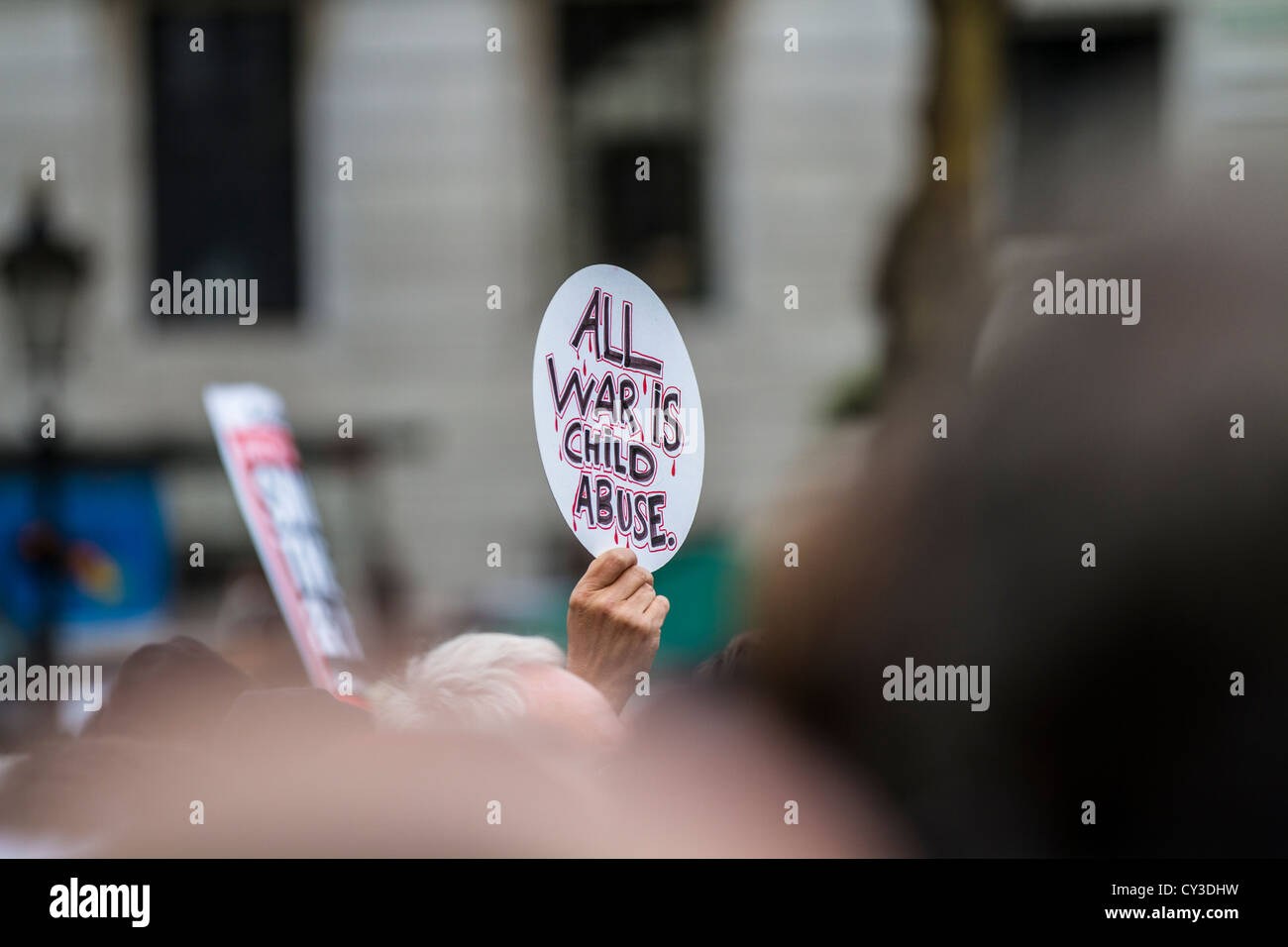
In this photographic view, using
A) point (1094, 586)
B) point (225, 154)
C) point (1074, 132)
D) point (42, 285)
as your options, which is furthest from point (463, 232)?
point (1094, 586)

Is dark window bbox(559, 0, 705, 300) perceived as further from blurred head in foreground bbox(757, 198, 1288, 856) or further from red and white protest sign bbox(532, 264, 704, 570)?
blurred head in foreground bbox(757, 198, 1288, 856)

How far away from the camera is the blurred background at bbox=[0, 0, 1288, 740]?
219 cm

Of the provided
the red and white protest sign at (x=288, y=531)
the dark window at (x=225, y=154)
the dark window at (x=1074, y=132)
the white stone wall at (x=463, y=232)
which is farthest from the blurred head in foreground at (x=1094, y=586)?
the dark window at (x=225, y=154)

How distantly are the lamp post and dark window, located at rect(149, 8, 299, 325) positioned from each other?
20cm

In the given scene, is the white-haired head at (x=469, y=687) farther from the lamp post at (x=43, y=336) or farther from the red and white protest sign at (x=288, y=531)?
the lamp post at (x=43, y=336)

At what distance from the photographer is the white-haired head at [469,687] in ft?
6.18

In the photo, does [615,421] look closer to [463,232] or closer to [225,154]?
[463,232]

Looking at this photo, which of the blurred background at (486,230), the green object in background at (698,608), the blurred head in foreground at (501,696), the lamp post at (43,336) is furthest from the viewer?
the lamp post at (43,336)

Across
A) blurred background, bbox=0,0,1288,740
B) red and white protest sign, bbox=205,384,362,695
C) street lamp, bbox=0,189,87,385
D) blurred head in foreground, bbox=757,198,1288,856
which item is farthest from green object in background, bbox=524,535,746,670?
street lamp, bbox=0,189,87,385

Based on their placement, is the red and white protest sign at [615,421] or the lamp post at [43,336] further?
the lamp post at [43,336]

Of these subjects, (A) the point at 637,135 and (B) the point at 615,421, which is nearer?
(B) the point at 615,421

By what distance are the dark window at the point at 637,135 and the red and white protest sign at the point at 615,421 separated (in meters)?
0.31

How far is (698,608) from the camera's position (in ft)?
6.98

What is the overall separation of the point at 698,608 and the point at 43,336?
55.1 inches
